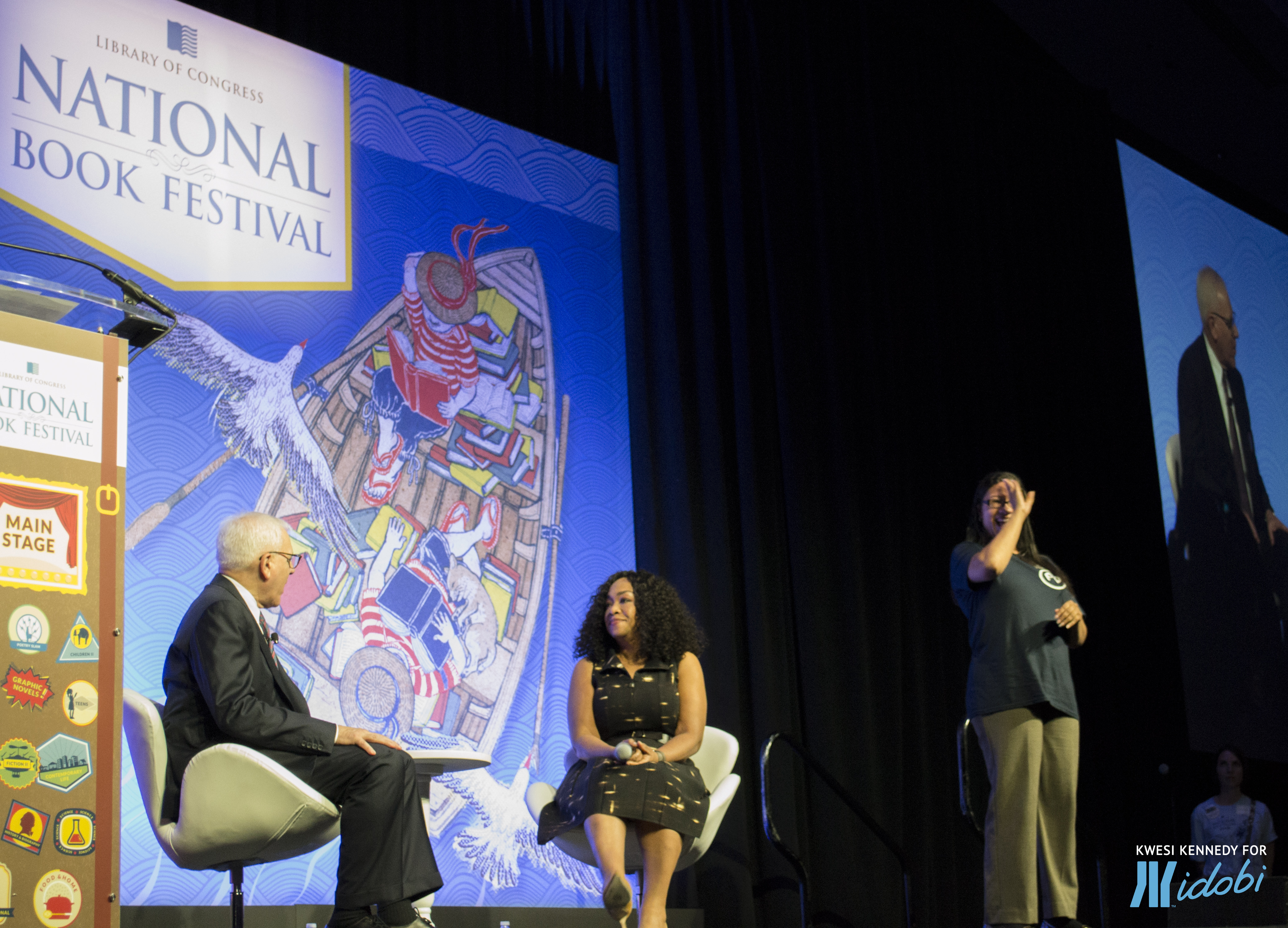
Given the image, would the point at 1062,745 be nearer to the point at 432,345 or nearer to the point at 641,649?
the point at 641,649

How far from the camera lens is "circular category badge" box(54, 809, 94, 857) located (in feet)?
5.98

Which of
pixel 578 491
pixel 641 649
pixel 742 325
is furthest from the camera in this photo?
pixel 742 325

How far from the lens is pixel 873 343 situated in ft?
18.2

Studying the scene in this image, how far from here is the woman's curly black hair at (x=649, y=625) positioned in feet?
11.9

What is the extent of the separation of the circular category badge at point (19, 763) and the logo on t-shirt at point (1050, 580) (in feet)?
8.53

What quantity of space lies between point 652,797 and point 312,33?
265cm

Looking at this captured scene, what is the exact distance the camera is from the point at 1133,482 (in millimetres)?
6477

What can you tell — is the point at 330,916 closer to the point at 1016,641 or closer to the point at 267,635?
the point at 267,635

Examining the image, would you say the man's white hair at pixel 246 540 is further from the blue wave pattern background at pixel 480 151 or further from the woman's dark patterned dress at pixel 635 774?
the blue wave pattern background at pixel 480 151

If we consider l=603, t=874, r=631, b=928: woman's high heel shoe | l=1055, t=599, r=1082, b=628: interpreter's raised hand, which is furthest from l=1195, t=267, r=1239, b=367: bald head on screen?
l=603, t=874, r=631, b=928: woman's high heel shoe

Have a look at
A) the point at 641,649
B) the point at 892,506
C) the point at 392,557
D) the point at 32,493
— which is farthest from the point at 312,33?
the point at 892,506

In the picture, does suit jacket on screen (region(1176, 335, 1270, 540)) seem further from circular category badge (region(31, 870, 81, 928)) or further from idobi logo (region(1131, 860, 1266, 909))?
circular category badge (region(31, 870, 81, 928))

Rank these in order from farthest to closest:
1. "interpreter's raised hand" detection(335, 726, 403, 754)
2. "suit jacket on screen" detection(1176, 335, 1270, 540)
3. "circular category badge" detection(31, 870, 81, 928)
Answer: "suit jacket on screen" detection(1176, 335, 1270, 540) → "interpreter's raised hand" detection(335, 726, 403, 754) → "circular category badge" detection(31, 870, 81, 928)

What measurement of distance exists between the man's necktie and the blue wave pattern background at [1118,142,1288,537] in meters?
5.00
